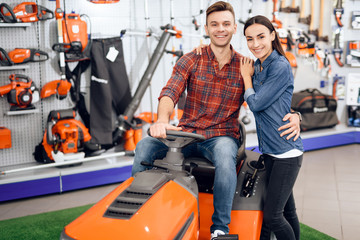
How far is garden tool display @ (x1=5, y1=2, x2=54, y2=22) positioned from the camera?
382cm

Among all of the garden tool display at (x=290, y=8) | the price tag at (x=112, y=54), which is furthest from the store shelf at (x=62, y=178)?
the garden tool display at (x=290, y=8)

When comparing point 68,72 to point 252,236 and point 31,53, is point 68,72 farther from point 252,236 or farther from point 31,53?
point 252,236

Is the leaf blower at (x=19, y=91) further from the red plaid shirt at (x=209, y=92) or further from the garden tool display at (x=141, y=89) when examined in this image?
the red plaid shirt at (x=209, y=92)

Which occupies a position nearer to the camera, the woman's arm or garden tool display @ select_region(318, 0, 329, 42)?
the woman's arm

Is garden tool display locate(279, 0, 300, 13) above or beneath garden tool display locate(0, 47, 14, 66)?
above

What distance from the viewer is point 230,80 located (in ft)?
7.52

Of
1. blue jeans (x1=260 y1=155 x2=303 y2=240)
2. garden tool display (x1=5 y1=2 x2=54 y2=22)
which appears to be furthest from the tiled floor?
garden tool display (x1=5 y1=2 x2=54 y2=22)

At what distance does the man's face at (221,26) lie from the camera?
2.24 m

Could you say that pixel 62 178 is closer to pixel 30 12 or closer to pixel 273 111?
pixel 30 12

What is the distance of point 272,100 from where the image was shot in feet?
6.57

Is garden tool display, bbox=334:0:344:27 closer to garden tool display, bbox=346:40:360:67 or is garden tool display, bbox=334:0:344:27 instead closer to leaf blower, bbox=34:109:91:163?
garden tool display, bbox=346:40:360:67

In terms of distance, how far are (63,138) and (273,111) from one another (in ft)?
8.14

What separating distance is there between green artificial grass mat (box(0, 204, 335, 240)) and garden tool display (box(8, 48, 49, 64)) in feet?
5.01

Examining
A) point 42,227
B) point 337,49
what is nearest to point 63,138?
point 42,227
